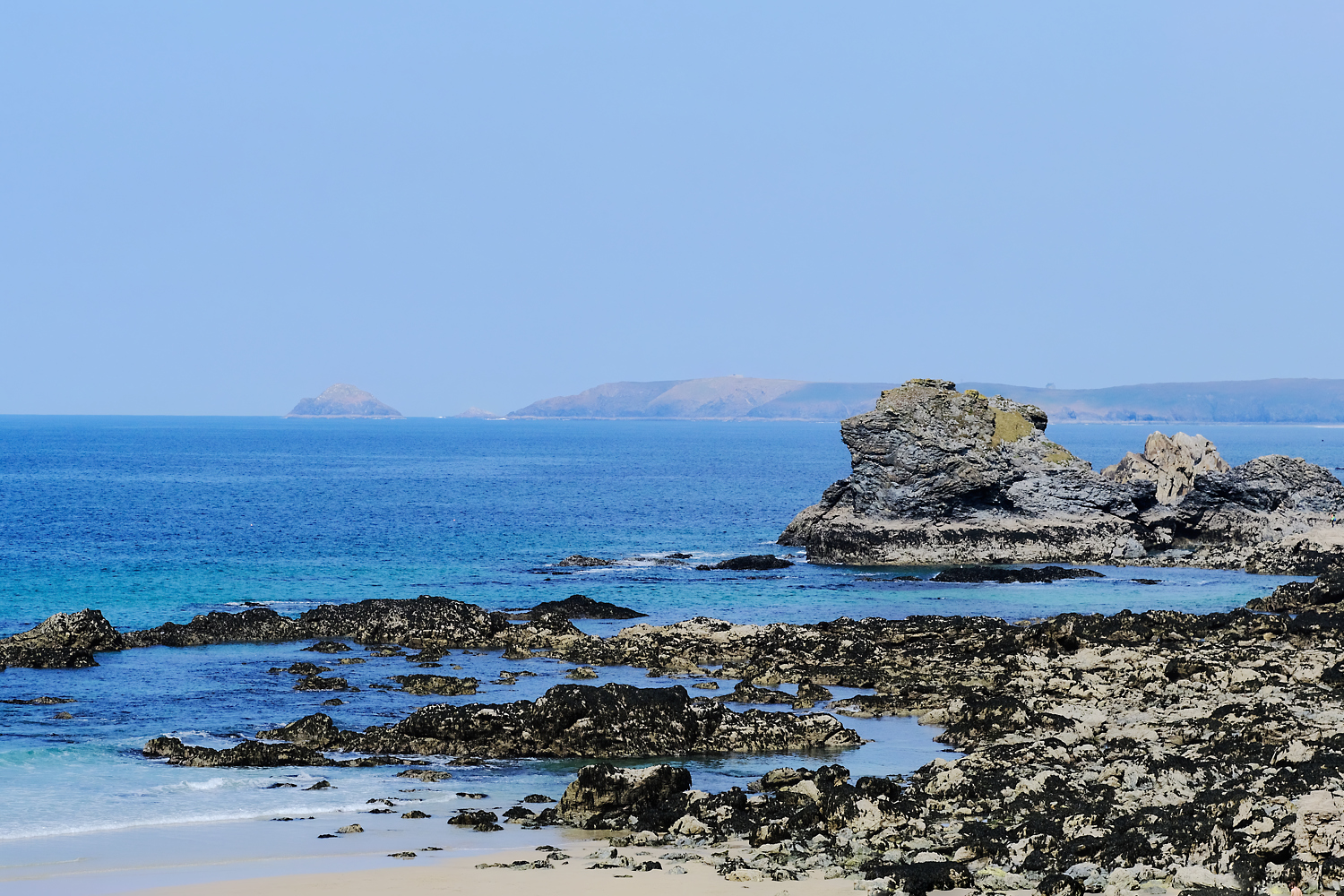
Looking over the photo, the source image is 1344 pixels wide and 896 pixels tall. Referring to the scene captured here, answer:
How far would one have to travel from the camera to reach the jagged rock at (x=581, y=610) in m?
42.3

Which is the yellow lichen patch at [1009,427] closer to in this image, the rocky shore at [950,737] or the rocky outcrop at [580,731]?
the rocky shore at [950,737]

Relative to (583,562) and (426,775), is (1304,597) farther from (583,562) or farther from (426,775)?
(426,775)

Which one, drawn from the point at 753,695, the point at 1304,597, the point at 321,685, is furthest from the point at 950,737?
the point at 1304,597

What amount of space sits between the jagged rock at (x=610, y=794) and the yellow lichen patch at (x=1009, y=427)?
4483 cm

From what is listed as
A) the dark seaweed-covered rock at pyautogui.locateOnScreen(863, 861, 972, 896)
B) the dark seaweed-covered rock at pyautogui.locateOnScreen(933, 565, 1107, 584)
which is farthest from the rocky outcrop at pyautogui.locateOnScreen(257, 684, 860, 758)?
the dark seaweed-covered rock at pyautogui.locateOnScreen(933, 565, 1107, 584)

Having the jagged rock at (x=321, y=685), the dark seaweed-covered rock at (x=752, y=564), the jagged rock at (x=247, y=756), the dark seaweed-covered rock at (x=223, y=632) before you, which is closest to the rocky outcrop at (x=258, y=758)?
the jagged rock at (x=247, y=756)

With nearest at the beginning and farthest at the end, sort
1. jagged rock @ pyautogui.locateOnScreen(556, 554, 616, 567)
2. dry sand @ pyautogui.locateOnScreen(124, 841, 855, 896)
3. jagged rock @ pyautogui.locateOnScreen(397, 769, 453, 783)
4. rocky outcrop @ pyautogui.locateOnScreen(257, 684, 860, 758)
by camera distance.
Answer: dry sand @ pyautogui.locateOnScreen(124, 841, 855, 896), jagged rock @ pyautogui.locateOnScreen(397, 769, 453, 783), rocky outcrop @ pyautogui.locateOnScreen(257, 684, 860, 758), jagged rock @ pyautogui.locateOnScreen(556, 554, 616, 567)

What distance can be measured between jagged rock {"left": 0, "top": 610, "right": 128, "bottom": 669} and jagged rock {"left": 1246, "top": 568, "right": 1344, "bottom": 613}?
35.0m

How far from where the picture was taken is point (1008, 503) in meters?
61.2

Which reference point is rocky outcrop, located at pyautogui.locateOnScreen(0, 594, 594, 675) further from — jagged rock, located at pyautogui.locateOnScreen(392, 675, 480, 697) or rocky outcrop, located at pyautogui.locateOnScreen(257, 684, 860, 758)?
rocky outcrop, located at pyautogui.locateOnScreen(257, 684, 860, 758)

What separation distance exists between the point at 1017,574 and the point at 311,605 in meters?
27.4

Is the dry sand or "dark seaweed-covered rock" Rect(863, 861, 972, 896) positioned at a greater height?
"dark seaweed-covered rock" Rect(863, 861, 972, 896)

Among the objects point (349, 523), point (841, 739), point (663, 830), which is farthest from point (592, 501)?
point (663, 830)

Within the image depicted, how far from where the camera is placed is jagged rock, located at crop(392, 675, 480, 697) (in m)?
30.0
